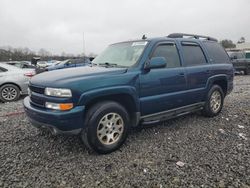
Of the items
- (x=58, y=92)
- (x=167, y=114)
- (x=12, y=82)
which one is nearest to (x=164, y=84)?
(x=167, y=114)

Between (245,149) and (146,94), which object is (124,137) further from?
(245,149)

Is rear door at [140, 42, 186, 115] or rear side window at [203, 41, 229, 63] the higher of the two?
rear side window at [203, 41, 229, 63]

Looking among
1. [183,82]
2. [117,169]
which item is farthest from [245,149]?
[117,169]

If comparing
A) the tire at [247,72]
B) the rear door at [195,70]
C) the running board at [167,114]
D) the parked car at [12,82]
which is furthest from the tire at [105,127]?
the tire at [247,72]

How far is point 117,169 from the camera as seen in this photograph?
117 inches

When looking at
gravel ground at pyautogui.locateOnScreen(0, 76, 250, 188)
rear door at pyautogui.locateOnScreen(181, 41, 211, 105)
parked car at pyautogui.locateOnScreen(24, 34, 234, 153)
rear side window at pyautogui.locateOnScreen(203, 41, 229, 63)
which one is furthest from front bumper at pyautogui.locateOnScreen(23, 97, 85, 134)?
rear side window at pyautogui.locateOnScreen(203, 41, 229, 63)

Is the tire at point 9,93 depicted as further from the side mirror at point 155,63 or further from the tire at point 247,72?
the tire at point 247,72

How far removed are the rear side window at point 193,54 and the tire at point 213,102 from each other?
739mm

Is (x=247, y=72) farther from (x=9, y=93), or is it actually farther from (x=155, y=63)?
(x=9, y=93)

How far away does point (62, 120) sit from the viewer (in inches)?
116

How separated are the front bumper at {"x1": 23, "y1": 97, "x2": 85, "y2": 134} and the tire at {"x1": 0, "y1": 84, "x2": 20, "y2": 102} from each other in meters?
4.96

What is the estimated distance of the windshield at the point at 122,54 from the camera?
3.88 metres

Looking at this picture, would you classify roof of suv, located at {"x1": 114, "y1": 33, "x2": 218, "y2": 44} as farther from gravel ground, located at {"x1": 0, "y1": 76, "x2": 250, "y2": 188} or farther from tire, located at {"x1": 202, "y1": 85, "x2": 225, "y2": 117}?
gravel ground, located at {"x1": 0, "y1": 76, "x2": 250, "y2": 188}

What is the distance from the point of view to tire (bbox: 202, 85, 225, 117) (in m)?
5.00
